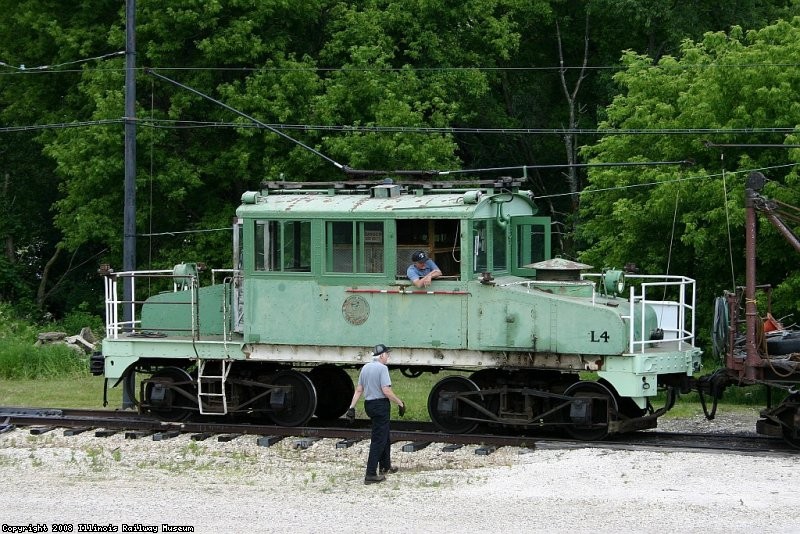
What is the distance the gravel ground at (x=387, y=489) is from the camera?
40.1 ft

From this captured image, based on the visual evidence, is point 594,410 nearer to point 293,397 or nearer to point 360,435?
point 360,435

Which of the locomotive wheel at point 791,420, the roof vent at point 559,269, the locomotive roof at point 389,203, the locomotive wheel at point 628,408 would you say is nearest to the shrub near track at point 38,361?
the locomotive roof at point 389,203

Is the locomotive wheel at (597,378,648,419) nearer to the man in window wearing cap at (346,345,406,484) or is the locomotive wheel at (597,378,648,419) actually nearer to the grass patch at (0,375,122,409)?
the man in window wearing cap at (346,345,406,484)

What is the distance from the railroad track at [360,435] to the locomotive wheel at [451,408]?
0.19m

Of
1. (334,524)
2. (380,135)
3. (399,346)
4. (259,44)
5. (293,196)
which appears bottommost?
(334,524)

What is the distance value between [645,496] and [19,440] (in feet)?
30.1

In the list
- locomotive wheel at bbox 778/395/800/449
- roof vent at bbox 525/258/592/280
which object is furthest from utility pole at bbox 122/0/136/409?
locomotive wheel at bbox 778/395/800/449

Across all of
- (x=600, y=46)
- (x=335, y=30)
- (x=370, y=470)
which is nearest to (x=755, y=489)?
(x=370, y=470)

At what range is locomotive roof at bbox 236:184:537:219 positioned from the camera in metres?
16.9

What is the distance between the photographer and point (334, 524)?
12.2 meters

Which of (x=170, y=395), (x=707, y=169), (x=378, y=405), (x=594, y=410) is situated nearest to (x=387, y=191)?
(x=378, y=405)

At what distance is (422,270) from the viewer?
17.0 m

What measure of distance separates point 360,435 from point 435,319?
6.44 ft

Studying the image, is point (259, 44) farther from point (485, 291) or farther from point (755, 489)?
point (755, 489)
